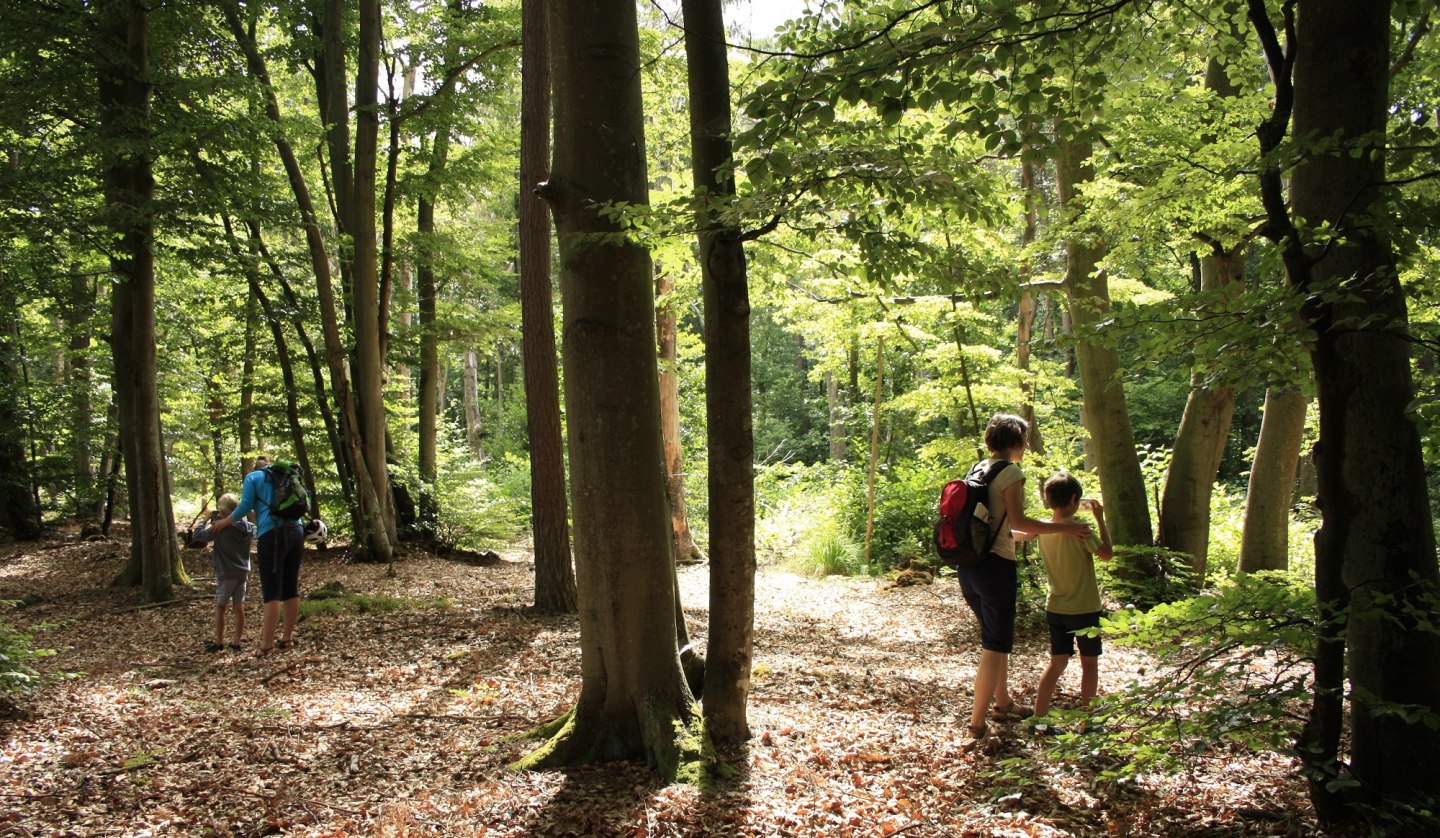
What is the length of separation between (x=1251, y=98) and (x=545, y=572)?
690 cm

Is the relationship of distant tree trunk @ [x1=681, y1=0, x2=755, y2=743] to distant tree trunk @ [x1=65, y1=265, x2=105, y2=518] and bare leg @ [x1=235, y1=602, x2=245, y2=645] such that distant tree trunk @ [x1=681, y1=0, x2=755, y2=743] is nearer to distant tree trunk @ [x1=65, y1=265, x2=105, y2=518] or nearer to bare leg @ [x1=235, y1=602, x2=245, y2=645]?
bare leg @ [x1=235, y1=602, x2=245, y2=645]

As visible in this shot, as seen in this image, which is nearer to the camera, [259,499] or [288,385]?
[259,499]

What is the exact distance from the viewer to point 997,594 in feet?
13.7

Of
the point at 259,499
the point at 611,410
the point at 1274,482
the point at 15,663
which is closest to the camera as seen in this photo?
the point at 611,410

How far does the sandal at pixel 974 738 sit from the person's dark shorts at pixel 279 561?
5159 millimetres

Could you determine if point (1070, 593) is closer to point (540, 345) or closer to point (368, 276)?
point (540, 345)

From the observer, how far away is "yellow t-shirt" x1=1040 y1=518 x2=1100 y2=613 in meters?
4.31

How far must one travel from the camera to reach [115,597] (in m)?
8.89

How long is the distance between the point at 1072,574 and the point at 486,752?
332 cm

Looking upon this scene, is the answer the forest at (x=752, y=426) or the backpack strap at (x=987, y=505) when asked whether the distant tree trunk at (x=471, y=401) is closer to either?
the forest at (x=752, y=426)

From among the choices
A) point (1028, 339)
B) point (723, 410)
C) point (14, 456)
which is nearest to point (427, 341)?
point (14, 456)

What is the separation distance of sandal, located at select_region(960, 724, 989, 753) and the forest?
0.08m

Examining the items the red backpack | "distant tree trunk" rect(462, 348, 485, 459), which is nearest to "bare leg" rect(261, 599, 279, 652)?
the red backpack

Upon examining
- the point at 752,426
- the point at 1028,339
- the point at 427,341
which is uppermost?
the point at 427,341
